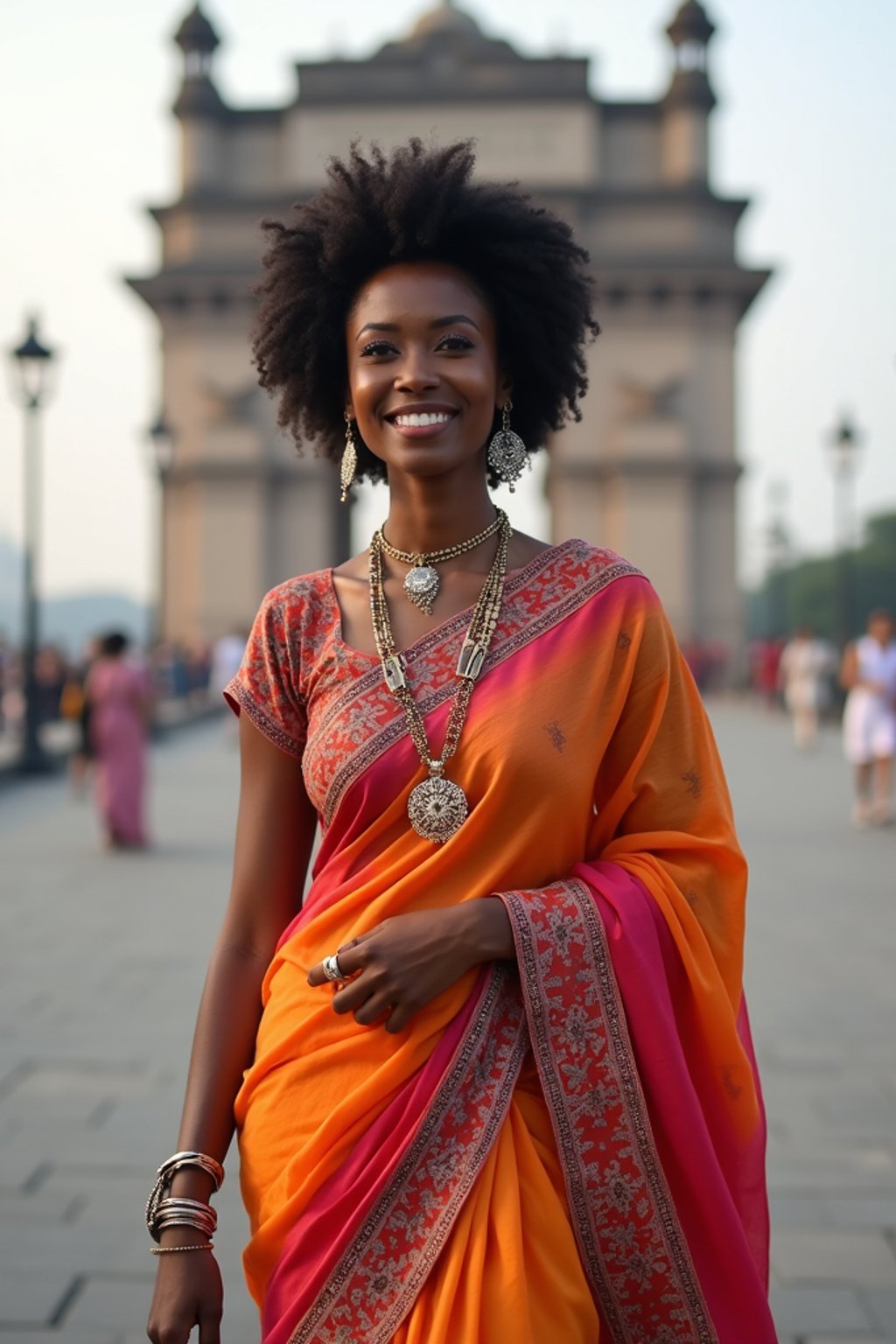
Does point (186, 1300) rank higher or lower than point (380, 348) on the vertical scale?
lower

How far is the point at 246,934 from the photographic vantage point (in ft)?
7.43

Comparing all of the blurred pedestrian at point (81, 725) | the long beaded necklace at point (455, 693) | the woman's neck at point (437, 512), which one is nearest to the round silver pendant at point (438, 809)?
the long beaded necklace at point (455, 693)

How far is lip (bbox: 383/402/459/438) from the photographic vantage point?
2166 millimetres

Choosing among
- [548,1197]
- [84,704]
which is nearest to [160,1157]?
[548,1197]

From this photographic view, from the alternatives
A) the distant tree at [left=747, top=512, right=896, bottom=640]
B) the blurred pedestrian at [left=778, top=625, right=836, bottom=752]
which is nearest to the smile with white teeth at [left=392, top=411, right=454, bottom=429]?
the blurred pedestrian at [left=778, top=625, right=836, bottom=752]

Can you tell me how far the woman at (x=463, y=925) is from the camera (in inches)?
77.0

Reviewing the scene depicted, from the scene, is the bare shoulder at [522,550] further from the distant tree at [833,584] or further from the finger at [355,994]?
the distant tree at [833,584]

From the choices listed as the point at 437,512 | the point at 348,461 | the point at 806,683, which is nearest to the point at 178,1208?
the point at 437,512

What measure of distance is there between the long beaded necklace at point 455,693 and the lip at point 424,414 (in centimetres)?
22

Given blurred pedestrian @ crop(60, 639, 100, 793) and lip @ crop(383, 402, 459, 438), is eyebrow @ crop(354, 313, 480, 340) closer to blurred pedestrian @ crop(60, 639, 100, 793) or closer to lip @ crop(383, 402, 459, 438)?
lip @ crop(383, 402, 459, 438)

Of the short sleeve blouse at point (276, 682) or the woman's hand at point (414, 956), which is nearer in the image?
the woman's hand at point (414, 956)

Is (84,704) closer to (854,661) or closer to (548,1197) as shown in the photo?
(854,661)

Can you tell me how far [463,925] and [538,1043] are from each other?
0.20 m

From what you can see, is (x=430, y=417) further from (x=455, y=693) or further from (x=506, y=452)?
(x=455, y=693)
